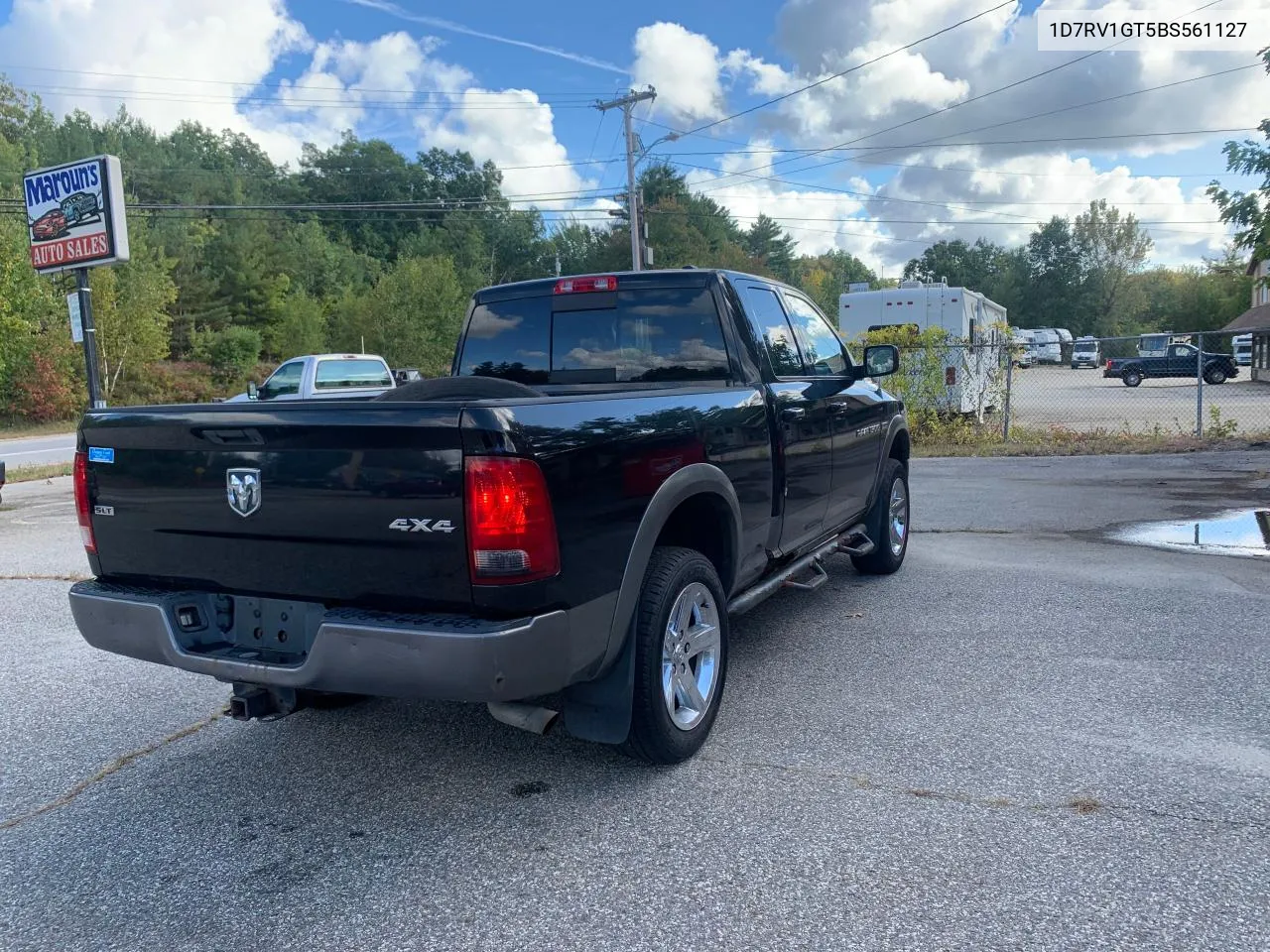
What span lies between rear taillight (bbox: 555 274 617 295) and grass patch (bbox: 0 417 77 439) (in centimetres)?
2925

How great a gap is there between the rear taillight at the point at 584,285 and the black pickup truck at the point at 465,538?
345 mm

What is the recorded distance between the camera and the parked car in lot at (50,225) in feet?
46.1

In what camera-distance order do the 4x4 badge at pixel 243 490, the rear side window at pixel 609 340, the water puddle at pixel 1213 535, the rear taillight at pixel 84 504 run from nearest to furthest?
1. the 4x4 badge at pixel 243 490
2. the rear taillight at pixel 84 504
3. the rear side window at pixel 609 340
4. the water puddle at pixel 1213 535

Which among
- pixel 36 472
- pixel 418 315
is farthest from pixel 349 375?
pixel 418 315

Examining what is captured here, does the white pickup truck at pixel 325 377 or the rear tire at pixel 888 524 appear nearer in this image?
the rear tire at pixel 888 524

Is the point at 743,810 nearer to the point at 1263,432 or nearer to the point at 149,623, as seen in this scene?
the point at 149,623

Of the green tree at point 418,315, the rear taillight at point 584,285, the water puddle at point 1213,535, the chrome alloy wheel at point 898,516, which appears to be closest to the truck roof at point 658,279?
the rear taillight at point 584,285

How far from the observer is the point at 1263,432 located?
45.3 feet

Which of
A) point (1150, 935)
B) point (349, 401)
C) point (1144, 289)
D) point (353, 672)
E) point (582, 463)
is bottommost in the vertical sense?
point (1150, 935)

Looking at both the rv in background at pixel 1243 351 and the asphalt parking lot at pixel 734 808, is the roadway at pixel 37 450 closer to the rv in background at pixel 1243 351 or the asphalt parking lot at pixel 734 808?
the asphalt parking lot at pixel 734 808

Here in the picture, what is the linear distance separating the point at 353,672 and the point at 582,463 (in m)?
0.96

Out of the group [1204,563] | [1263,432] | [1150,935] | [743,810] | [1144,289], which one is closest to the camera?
[1150,935]

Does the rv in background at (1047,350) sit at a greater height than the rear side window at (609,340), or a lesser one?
greater

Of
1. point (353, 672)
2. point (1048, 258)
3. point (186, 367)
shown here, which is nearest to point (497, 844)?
point (353, 672)
